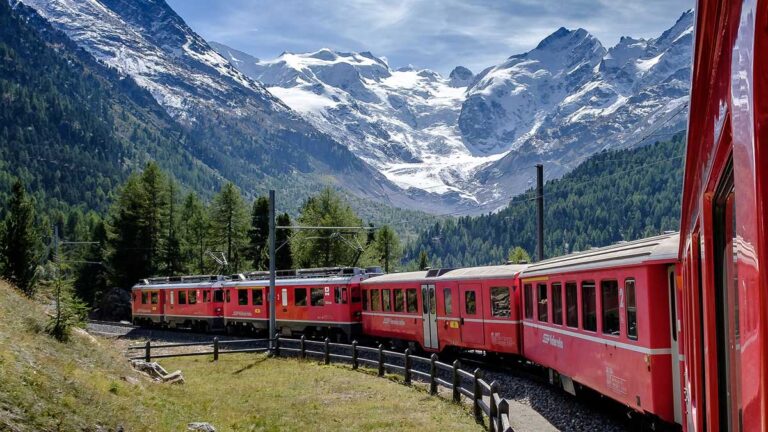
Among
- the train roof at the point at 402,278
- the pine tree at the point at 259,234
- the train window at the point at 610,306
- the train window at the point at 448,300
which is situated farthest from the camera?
the pine tree at the point at 259,234

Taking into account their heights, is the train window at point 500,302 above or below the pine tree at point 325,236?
below

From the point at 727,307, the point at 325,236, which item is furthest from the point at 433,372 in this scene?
the point at 325,236

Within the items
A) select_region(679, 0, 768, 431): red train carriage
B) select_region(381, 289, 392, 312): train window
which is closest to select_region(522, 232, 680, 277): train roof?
select_region(679, 0, 768, 431): red train carriage

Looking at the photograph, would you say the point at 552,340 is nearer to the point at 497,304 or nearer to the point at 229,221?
the point at 497,304

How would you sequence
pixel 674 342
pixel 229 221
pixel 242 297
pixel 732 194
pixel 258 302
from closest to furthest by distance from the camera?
pixel 732 194
pixel 674 342
pixel 258 302
pixel 242 297
pixel 229 221

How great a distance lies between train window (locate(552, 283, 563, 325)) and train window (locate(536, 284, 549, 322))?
0.75 meters

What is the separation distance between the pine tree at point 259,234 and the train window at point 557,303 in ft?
202

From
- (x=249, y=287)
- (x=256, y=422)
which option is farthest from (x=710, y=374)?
(x=249, y=287)

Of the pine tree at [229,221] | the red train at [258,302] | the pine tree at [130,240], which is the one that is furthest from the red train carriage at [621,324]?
the pine tree at [130,240]

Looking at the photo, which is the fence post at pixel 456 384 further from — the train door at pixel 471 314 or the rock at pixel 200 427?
the rock at pixel 200 427

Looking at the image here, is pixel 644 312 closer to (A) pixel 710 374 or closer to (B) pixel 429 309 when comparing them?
(A) pixel 710 374

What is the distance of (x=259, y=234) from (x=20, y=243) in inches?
1161

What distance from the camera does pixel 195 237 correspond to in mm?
82250

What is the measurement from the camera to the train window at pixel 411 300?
27.8 metres
